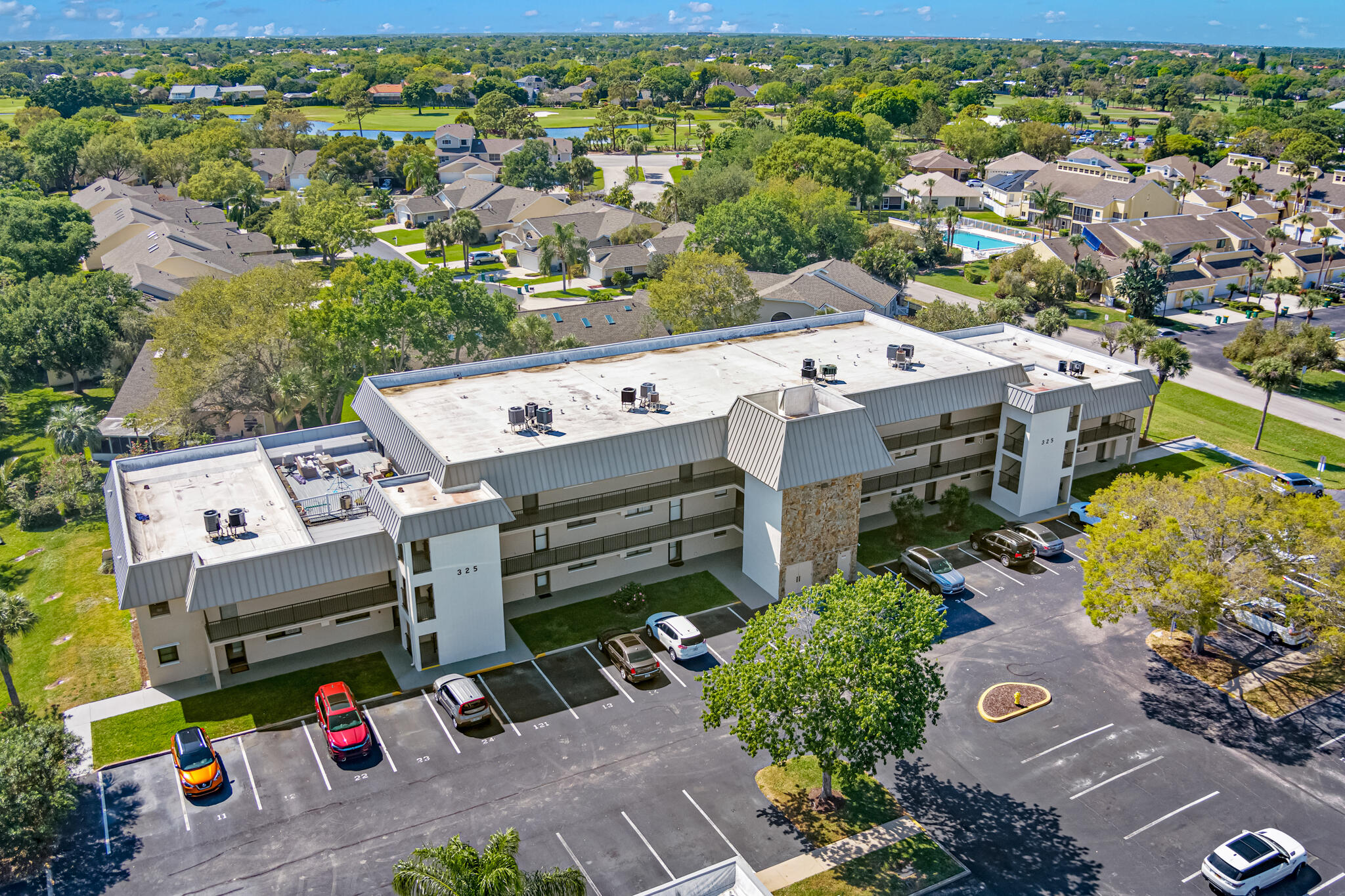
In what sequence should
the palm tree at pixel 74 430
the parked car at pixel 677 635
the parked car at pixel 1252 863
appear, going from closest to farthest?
the parked car at pixel 1252 863, the parked car at pixel 677 635, the palm tree at pixel 74 430

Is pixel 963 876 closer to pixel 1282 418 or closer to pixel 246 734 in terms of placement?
pixel 246 734

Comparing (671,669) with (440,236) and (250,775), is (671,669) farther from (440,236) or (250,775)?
(440,236)

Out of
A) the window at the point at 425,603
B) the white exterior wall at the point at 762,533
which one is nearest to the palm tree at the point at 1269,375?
the white exterior wall at the point at 762,533

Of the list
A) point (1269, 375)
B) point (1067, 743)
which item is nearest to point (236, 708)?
point (1067, 743)

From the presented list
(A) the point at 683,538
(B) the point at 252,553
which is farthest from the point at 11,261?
(A) the point at 683,538

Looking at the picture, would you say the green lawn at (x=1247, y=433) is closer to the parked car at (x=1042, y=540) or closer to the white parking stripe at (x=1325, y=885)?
the parked car at (x=1042, y=540)

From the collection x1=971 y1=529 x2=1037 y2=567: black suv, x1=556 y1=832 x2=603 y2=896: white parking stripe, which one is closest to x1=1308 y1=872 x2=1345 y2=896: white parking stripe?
x1=971 y1=529 x2=1037 y2=567: black suv
